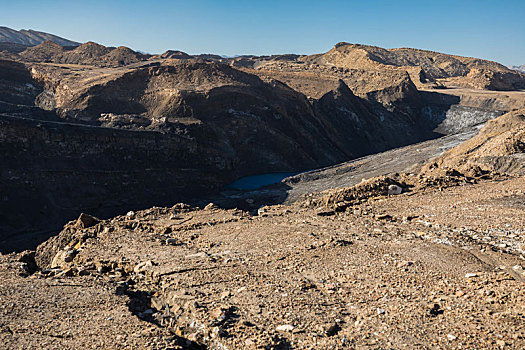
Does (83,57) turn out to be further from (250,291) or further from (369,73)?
(250,291)

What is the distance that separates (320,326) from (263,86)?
3776cm

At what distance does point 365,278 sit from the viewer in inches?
329

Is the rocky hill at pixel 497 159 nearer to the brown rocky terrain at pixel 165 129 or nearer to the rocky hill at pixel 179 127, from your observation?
the rocky hill at pixel 179 127

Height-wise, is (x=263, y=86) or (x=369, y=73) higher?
(x=369, y=73)

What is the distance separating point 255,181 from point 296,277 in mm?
26280

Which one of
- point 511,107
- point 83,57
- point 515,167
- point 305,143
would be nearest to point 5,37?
point 83,57

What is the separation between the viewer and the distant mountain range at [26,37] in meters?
129

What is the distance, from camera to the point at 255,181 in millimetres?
34969

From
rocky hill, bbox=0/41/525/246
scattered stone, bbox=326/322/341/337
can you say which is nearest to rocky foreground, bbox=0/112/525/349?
scattered stone, bbox=326/322/341/337

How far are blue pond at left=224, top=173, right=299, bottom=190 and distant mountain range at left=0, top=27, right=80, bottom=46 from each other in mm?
118507

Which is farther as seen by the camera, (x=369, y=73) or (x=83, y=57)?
(x=83, y=57)

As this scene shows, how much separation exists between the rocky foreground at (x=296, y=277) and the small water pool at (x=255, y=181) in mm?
18618

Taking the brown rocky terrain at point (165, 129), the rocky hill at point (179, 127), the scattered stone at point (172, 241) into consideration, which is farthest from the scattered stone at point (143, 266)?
the brown rocky terrain at point (165, 129)

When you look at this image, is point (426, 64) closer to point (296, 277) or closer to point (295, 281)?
point (296, 277)
